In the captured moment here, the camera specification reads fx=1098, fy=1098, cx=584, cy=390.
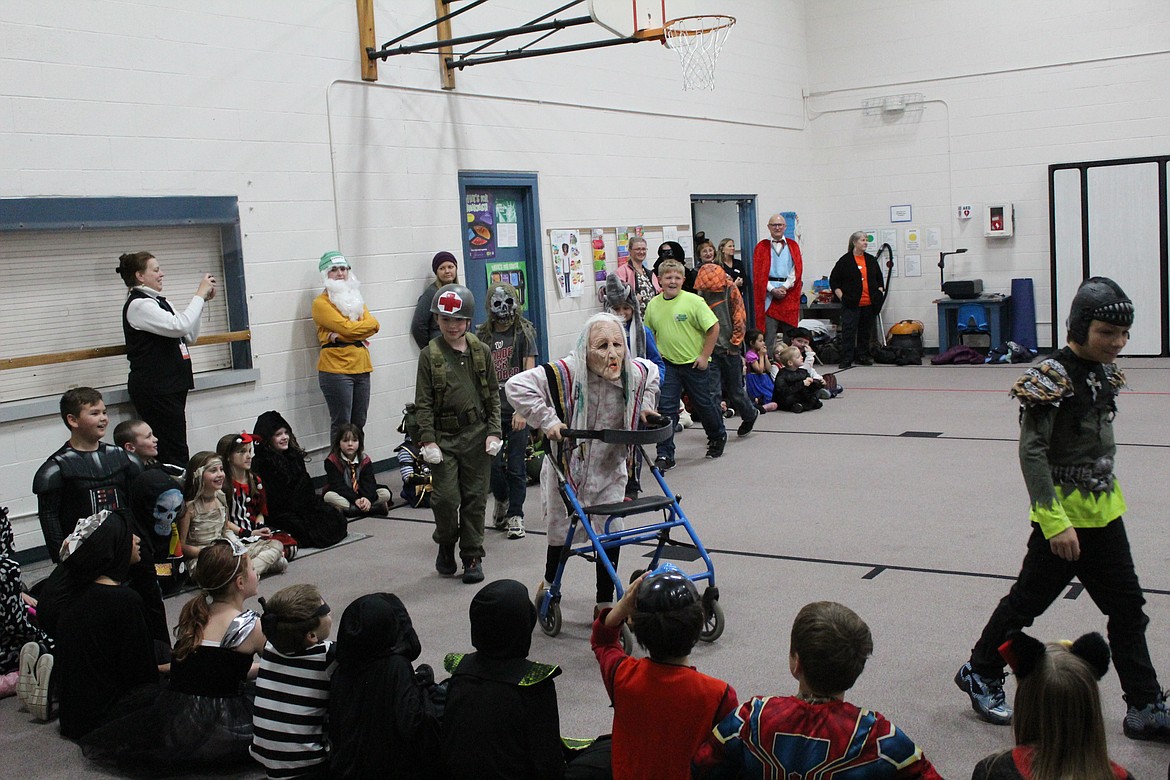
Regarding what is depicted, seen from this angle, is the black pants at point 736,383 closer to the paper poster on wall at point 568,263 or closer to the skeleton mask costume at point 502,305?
the paper poster on wall at point 568,263

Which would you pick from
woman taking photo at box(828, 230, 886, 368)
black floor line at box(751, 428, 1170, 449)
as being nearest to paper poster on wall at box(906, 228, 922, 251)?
woman taking photo at box(828, 230, 886, 368)

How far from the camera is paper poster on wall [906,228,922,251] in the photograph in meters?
14.0

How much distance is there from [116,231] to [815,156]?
10.4 m

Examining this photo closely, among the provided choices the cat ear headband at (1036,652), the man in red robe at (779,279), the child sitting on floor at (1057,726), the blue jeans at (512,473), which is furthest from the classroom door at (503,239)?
the child sitting on floor at (1057,726)

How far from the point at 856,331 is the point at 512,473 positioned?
25.7 feet

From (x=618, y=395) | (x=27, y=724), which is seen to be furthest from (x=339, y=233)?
(x=27, y=724)

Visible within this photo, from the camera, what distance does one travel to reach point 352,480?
23.8 ft

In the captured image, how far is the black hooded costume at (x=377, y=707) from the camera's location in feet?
10.0

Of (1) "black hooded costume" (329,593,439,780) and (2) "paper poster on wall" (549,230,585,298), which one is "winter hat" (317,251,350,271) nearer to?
(2) "paper poster on wall" (549,230,585,298)

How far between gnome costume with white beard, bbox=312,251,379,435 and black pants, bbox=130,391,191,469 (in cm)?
120

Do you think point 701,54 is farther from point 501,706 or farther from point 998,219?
point 501,706

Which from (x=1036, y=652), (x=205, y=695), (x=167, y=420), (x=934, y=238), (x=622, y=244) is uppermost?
(x=622, y=244)

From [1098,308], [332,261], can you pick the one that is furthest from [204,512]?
[1098,308]

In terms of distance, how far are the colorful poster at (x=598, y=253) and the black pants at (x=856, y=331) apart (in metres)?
3.83
